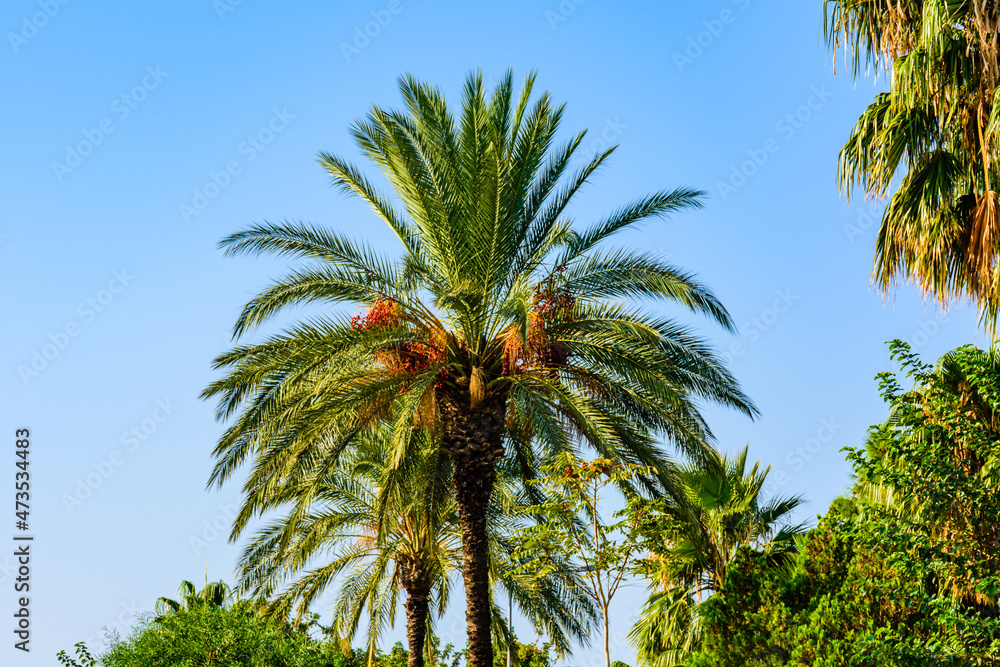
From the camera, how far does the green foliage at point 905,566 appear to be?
11711mm

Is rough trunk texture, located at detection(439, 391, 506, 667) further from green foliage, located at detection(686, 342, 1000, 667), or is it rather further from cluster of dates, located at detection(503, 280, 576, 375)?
green foliage, located at detection(686, 342, 1000, 667)

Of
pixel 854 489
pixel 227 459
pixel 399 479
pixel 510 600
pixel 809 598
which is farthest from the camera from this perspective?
pixel 510 600

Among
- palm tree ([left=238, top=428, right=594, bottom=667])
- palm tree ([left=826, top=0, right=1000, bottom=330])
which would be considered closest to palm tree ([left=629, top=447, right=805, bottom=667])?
palm tree ([left=238, top=428, right=594, bottom=667])

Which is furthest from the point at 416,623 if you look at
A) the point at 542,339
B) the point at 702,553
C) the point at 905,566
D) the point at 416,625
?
the point at 905,566

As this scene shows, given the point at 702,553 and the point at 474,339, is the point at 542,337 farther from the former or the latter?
the point at 702,553

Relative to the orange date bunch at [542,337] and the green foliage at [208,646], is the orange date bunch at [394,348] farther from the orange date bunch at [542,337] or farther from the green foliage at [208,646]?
the green foliage at [208,646]

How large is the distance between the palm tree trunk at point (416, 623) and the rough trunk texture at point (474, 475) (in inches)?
281

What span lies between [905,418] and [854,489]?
656 cm

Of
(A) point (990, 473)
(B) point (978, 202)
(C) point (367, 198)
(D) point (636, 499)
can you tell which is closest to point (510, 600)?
(D) point (636, 499)

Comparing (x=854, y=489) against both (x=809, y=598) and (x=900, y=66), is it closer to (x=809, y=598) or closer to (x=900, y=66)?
(x=809, y=598)

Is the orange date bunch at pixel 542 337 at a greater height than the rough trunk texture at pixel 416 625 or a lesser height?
greater

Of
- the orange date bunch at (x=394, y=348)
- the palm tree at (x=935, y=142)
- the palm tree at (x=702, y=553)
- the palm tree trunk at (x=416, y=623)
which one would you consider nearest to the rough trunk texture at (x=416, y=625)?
the palm tree trunk at (x=416, y=623)

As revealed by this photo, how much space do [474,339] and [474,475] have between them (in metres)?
2.01

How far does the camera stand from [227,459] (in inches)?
556
